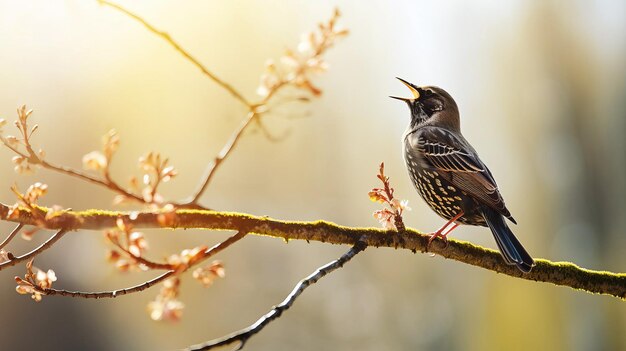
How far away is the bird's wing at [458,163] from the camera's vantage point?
299 centimetres

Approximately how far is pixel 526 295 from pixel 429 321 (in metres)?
3.94

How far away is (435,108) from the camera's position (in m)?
3.51

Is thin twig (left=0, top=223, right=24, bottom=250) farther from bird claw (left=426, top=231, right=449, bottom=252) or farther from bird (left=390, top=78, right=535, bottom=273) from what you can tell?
bird (left=390, top=78, right=535, bottom=273)

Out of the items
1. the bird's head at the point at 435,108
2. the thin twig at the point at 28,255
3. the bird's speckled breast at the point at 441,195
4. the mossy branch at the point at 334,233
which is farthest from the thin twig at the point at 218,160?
the bird's head at the point at 435,108

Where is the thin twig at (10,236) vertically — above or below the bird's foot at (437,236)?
above

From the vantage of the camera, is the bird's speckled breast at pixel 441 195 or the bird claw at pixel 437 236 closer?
the bird claw at pixel 437 236

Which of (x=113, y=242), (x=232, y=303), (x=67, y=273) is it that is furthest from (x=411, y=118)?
(x=232, y=303)

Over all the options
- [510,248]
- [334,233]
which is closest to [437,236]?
[510,248]

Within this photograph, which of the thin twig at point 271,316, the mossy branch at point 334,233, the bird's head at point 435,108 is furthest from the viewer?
the bird's head at point 435,108

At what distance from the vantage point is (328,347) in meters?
16.6

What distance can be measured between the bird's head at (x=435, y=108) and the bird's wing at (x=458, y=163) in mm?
103

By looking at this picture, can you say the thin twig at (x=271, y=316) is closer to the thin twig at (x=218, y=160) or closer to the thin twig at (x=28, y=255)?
the thin twig at (x=218, y=160)

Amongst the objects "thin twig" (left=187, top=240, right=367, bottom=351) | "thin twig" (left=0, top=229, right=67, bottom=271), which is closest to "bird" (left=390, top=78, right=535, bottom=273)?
"thin twig" (left=187, top=240, right=367, bottom=351)

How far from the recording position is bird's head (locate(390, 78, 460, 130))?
3.44m
